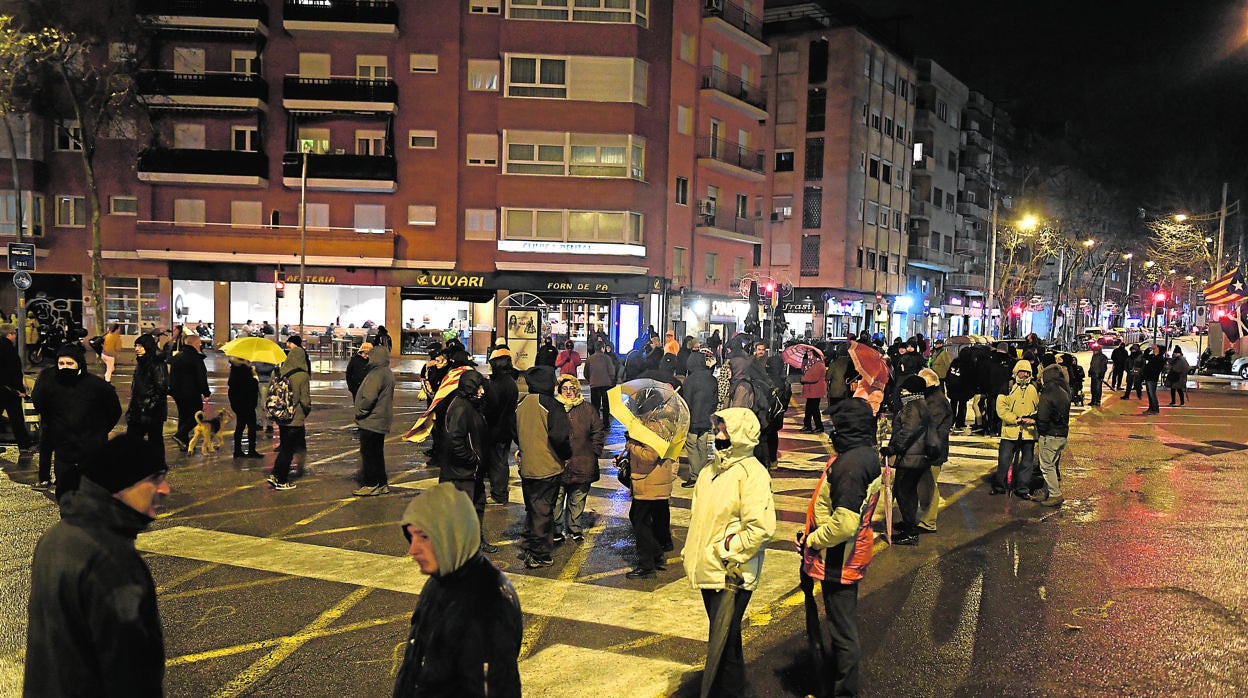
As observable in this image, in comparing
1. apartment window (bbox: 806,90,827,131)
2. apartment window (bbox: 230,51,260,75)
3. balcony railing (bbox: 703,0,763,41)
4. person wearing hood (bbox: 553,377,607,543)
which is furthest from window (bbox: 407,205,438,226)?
person wearing hood (bbox: 553,377,607,543)

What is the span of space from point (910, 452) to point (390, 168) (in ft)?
106

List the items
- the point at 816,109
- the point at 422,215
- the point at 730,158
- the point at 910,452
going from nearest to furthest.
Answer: the point at 910,452 < the point at 422,215 < the point at 730,158 < the point at 816,109

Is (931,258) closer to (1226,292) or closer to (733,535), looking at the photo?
(1226,292)

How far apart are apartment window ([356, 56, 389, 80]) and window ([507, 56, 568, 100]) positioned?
5.94 meters

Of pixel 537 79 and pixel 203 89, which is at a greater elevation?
pixel 537 79

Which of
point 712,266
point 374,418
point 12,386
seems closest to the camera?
point 374,418

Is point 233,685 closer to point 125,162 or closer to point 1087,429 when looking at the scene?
point 1087,429

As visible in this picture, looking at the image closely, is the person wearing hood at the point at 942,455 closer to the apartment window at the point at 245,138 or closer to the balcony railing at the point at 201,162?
the balcony railing at the point at 201,162

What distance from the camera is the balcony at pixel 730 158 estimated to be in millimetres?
40219

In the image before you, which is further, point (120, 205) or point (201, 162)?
point (120, 205)

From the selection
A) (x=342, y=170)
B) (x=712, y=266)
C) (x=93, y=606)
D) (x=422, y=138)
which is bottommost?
(x=93, y=606)

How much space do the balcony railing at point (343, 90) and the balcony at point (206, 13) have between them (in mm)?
2993

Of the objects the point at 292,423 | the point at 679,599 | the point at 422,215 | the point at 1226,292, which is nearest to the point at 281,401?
the point at 292,423

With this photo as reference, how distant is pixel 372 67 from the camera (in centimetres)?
3709
